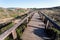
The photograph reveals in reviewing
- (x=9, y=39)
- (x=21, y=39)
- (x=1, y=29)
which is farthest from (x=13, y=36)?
(x=1, y=29)

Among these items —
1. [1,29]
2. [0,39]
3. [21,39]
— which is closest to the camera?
[0,39]

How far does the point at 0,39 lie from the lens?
3.83 meters

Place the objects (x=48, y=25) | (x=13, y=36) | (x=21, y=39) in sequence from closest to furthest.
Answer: (x=13, y=36)
(x=21, y=39)
(x=48, y=25)

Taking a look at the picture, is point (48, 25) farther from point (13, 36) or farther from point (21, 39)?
point (13, 36)

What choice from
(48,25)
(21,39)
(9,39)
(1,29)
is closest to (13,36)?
(9,39)

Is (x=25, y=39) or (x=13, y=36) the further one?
(x=25, y=39)

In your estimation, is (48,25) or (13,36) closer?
(13,36)

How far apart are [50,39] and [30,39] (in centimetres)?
84

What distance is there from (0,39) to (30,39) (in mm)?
3245

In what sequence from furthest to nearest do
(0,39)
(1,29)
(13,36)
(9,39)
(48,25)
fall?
1. (48,25)
2. (1,29)
3. (9,39)
4. (13,36)
5. (0,39)

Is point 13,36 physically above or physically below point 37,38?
above

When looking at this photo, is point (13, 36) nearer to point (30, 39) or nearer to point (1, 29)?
point (30, 39)

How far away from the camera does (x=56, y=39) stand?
6.40 m

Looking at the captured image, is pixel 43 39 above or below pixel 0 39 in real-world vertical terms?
below
